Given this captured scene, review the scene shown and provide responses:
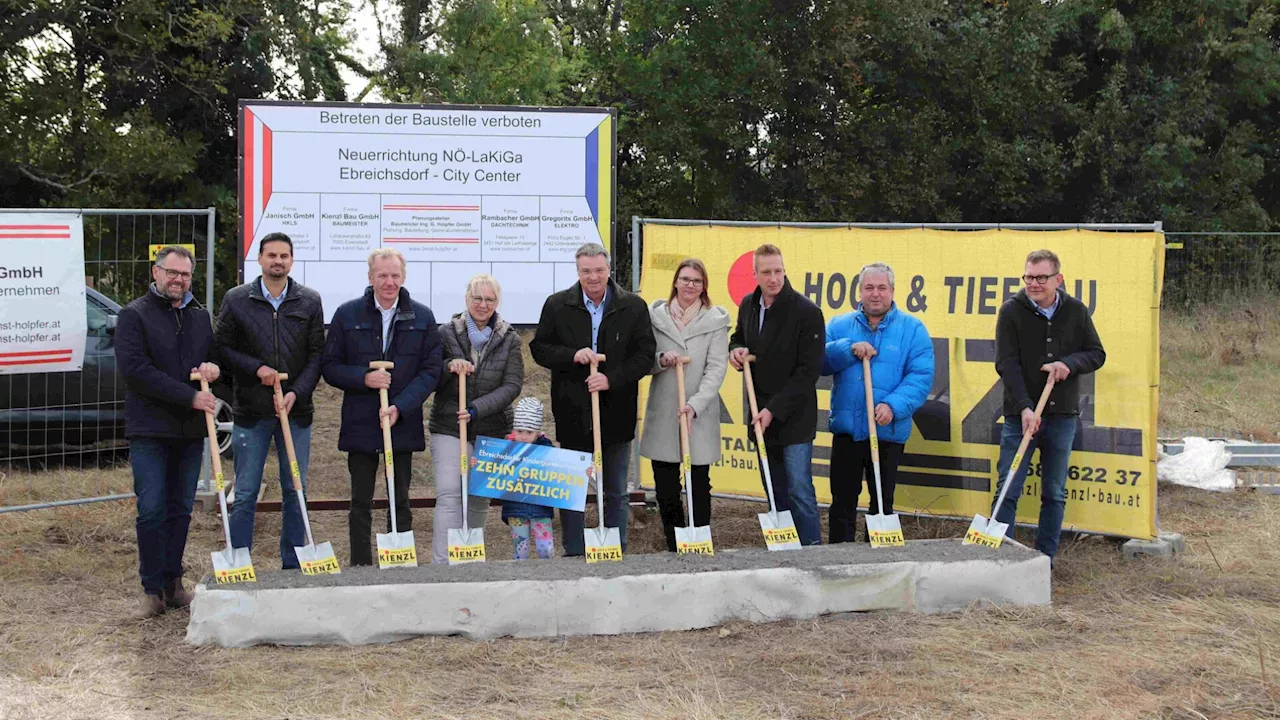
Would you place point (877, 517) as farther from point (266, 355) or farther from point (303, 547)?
point (266, 355)

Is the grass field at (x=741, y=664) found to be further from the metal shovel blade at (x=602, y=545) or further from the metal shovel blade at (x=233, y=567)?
the metal shovel blade at (x=602, y=545)

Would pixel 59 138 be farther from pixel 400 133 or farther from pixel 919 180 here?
pixel 919 180

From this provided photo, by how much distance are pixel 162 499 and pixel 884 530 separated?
3.31 metres

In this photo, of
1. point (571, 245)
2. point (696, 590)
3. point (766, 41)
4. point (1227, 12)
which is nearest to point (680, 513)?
point (696, 590)

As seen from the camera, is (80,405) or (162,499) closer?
(162,499)

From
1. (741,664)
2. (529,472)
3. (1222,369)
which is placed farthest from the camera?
(1222,369)

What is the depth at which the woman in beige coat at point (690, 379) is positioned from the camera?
6.11 meters

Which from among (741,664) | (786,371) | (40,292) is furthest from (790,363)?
(40,292)

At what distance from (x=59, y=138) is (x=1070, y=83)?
14741 mm

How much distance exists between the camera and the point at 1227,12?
19.7 metres

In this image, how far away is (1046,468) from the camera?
6227 mm

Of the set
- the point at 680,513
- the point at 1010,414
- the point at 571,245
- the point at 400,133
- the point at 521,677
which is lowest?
the point at 521,677

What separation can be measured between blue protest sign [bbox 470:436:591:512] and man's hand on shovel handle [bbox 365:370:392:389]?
0.54 meters

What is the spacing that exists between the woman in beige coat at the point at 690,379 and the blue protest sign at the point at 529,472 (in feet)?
1.64
